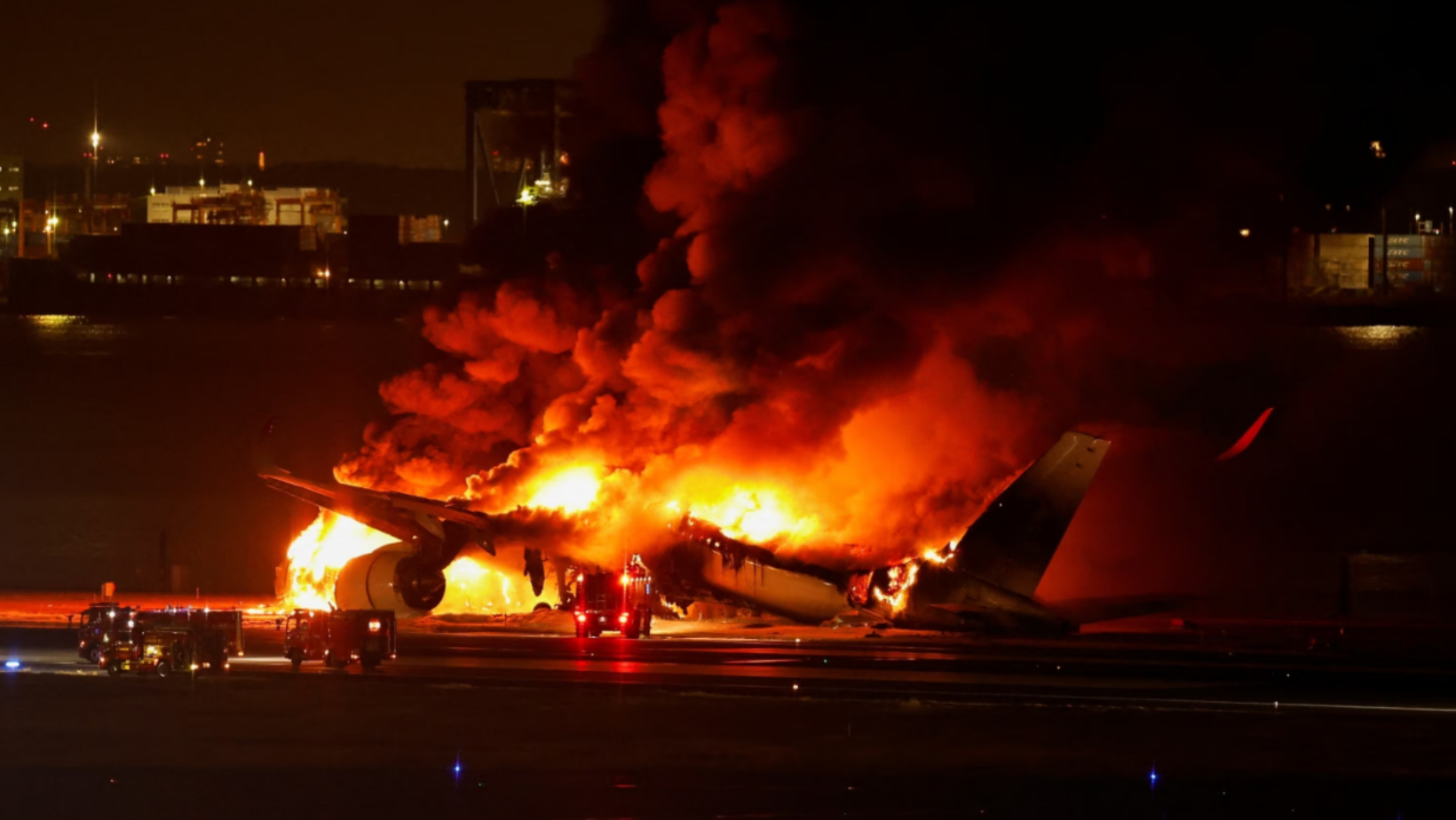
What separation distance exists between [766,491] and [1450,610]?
26.9 meters

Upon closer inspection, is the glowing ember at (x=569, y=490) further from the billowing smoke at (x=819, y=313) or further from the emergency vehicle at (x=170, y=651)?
the emergency vehicle at (x=170, y=651)

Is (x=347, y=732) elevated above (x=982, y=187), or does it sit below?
below

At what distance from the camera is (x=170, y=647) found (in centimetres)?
3797

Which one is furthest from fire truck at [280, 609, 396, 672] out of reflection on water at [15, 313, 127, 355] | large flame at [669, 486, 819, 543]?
reflection on water at [15, 313, 127, 355]

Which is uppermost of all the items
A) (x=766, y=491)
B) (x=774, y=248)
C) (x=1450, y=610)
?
(x=774, y=248)

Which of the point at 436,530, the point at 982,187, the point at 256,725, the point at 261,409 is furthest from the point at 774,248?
the point at 261,409

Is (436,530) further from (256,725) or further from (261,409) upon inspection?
(261,409)

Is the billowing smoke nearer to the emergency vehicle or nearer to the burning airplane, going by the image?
the burning airplane

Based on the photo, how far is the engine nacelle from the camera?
52.7m

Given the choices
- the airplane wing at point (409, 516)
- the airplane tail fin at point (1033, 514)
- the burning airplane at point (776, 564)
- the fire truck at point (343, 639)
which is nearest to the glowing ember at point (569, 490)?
the burning airplane at point (776, 564)

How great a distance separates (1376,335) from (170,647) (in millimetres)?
122722

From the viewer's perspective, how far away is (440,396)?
5984 centimetres

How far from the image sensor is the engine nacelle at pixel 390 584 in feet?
173

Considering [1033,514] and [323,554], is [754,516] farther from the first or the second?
[323,554]
